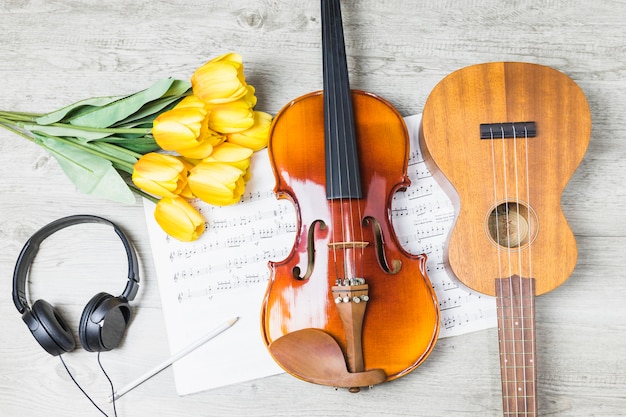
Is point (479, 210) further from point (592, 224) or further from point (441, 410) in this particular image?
point (441, 410)

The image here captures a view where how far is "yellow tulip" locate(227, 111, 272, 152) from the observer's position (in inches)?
44.8

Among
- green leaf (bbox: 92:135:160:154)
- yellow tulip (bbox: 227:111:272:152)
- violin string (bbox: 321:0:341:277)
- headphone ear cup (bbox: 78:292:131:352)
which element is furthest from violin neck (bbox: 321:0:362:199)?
headphone ear cup (bbox: 78:292:131:352)

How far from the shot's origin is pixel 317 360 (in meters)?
1.03

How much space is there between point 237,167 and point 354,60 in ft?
1.16

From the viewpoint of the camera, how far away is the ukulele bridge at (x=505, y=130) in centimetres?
108

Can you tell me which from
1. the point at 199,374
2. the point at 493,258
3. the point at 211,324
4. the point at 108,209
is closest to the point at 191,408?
the point at 199,374

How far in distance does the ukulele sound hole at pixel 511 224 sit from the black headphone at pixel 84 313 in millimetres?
705

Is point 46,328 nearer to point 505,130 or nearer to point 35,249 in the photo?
point 35,249

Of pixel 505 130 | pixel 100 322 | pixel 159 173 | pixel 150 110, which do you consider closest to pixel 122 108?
pixel 150 110

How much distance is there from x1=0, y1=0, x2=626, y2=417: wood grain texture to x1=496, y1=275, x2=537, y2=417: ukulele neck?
11 centimetres

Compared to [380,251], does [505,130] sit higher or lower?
higher

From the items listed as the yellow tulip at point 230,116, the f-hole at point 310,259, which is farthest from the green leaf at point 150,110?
the f-hole at point 310,259

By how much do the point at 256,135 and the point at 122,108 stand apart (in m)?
0.26

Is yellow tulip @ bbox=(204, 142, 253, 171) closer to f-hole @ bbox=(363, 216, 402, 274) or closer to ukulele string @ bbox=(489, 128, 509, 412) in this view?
f-hole @ bbox=(363, 216, 402, 274)
